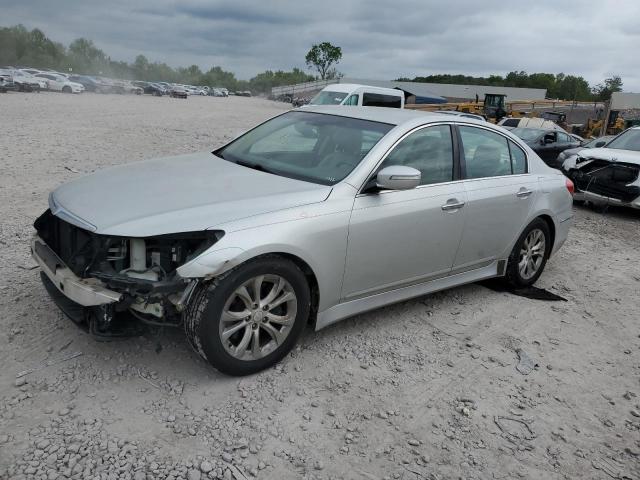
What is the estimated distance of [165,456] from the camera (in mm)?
2684

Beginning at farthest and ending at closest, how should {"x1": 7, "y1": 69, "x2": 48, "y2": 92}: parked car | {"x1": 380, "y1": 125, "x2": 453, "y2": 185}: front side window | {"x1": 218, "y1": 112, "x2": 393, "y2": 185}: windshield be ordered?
1. {"x1": 7, "y1": 69, "x2": 48, "y2": 92}: parked car
2. {"x1": 380, "y1": 125, "x2": 453, "y2": 185}: front side window
3. {"x1": 218, "y1": 112, "x2": 393, "y2": 185}: windshield

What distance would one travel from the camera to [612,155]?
964cm

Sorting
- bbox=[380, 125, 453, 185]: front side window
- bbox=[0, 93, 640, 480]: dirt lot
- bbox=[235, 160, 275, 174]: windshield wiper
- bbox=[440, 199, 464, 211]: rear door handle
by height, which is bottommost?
bbox=[0, 93, 640, 480]: dirt lot

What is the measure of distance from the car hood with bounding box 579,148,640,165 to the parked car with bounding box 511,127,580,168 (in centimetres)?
541

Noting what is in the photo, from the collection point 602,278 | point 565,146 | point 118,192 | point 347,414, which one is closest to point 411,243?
point 347,414

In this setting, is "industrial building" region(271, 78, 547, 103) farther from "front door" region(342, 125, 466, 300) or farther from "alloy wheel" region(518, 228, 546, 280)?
"front door" region(342, 125, 466, 300)

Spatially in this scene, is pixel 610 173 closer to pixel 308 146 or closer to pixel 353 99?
pixel 308 146

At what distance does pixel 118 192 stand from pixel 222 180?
668 millimetres

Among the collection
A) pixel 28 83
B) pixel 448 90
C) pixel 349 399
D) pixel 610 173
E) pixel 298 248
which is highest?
pixel 448 90

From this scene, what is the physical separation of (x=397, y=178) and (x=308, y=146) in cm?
93

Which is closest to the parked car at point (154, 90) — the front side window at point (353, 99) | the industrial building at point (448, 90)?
the industrial building at point (448, 90)

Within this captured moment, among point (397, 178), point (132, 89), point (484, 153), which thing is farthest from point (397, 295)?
point (132, 89)

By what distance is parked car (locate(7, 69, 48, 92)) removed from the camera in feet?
129

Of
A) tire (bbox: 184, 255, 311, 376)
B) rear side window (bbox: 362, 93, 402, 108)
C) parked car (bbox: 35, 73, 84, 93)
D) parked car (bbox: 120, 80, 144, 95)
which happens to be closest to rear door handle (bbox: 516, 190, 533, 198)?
tire (bbox: 184, 255, 311, 376)
